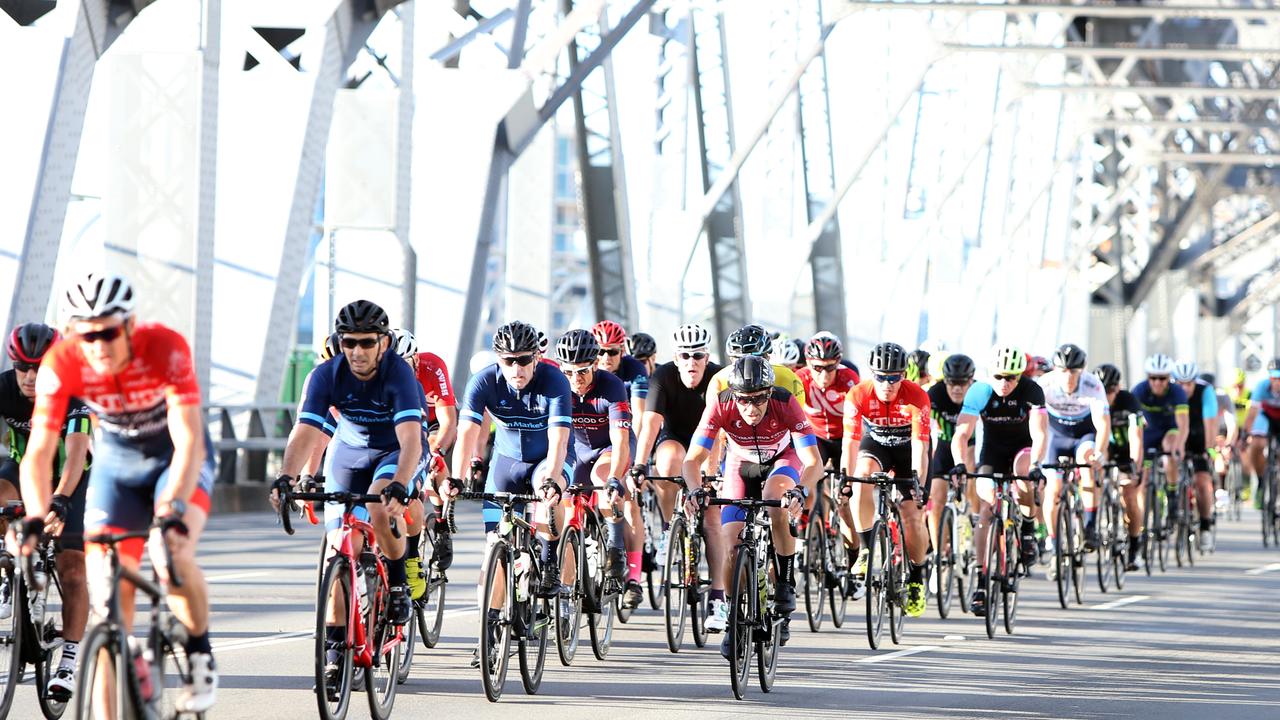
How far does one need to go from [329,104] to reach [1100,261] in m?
42.4

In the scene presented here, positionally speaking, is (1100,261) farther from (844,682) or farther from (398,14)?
(844,682)

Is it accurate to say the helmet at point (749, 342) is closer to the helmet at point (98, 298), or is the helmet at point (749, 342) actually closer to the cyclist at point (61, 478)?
the cyclist at point (61, 478)

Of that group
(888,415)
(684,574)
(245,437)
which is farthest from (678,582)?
(245,437)

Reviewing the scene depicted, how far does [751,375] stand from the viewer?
1033 centimetres

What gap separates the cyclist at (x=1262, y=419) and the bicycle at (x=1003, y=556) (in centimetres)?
915

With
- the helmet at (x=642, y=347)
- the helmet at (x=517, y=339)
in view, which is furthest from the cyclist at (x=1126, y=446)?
the helmet at (x=517, y=339)

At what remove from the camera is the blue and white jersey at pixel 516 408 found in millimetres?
10516

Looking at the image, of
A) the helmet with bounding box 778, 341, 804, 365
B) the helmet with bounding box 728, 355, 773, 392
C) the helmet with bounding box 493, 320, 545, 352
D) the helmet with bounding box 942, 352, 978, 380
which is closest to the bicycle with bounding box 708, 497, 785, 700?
the helmet with bounding box 728, 355, 773, 392

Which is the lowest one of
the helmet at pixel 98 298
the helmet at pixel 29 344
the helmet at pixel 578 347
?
the helmet at pixel 98 298

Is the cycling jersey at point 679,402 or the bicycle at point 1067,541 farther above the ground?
the cycling jersey at point 679,402

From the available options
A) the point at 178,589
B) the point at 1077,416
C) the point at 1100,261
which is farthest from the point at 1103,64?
the point at 178,589

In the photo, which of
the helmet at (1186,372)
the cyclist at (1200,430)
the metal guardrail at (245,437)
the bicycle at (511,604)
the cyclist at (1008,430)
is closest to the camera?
the bicycle at (511,604)

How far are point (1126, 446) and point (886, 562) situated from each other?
5.53m

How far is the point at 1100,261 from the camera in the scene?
60.1 meters
